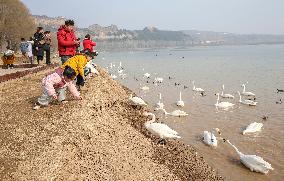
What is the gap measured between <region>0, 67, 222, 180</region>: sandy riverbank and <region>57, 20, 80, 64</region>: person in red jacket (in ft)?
5.59

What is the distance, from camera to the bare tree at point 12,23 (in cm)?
5469

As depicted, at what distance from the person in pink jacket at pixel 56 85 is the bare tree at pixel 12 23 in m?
46.7

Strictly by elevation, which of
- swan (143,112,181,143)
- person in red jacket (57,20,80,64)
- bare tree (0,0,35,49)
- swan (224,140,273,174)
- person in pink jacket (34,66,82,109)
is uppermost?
bare tree (0,0,35,49)

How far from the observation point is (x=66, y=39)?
1423 centimetres

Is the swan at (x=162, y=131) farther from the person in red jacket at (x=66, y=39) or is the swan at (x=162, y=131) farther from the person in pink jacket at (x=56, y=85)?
the person in red jacket at (x=66, y=39)

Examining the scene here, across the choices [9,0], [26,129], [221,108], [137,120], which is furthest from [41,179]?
[9,0]

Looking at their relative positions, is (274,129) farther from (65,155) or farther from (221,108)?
(65,155)

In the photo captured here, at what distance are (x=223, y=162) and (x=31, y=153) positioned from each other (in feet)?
24.6

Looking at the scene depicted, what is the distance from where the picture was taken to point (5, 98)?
1282 cm

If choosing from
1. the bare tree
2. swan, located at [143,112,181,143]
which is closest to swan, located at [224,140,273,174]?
swan, located at [143,112,181,143]

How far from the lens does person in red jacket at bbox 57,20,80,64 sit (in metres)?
13.9

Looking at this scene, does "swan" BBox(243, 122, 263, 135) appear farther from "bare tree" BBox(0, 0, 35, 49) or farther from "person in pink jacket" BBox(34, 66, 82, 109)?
"bare tree" BBox(0, 0, 35, 49)

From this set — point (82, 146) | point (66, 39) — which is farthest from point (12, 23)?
point (82, 146)

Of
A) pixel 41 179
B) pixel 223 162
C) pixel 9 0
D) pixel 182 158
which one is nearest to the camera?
pixel 41 179
